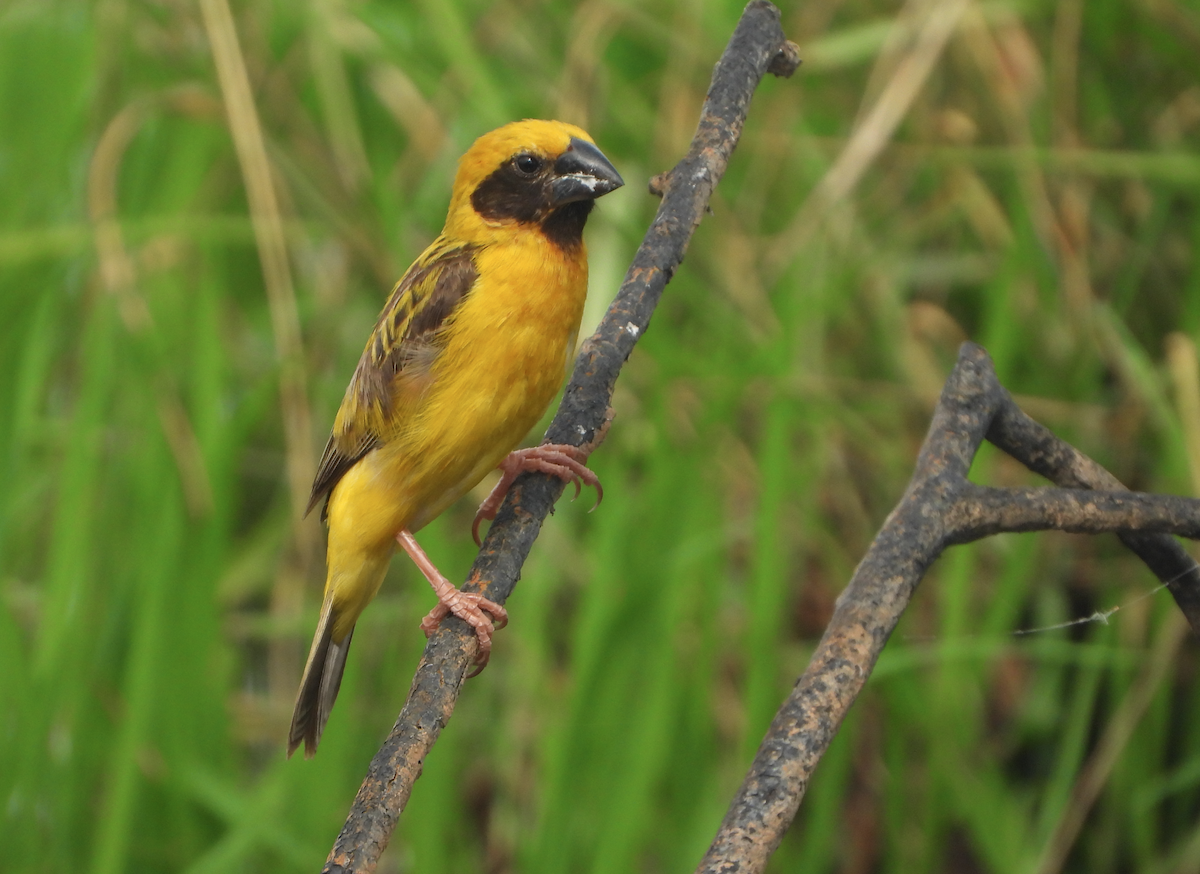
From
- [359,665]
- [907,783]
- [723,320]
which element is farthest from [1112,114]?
[359,665]

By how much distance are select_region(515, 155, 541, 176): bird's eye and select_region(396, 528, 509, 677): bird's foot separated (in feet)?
2.98

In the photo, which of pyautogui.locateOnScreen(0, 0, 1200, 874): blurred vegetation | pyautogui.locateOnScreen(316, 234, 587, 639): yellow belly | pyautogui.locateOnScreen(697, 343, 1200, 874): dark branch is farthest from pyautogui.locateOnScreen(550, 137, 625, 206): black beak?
pyautogui.locateOnScreen(697, 343, 1200, 874): dark branch

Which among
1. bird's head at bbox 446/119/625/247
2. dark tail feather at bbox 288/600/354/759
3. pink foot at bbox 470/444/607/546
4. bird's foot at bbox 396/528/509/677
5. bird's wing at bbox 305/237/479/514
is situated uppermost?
bird's head at bbox 446/119/625/247

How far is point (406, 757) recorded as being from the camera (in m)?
1.63

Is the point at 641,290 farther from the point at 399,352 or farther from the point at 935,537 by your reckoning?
the point at 399,352

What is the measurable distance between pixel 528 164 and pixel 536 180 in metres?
0.04

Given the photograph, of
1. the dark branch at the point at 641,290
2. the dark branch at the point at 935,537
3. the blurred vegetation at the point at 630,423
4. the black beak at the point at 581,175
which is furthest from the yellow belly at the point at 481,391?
the dark branch at the point at 935,537

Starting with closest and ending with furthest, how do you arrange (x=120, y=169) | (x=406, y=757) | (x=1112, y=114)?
(x=406, y=757) → (x=120, y=169) → (x=1112, y=114)

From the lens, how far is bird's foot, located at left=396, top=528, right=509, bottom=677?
2254 millimetres

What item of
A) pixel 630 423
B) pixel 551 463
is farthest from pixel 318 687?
pixel 630 423

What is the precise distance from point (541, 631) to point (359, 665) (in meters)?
0.57

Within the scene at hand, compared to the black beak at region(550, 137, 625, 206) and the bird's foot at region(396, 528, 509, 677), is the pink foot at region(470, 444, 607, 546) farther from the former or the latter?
the black beak at region(550, 137, 625, 206)

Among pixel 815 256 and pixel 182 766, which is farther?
pixel 815 256

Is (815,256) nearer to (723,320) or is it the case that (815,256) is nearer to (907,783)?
(723,320)
